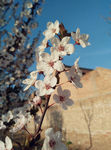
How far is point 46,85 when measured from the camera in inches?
34.2

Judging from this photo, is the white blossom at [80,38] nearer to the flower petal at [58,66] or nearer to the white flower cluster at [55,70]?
the white flower cluster at [55,70]

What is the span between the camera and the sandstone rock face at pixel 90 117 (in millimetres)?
4773

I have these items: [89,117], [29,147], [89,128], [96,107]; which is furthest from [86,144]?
[29,147]

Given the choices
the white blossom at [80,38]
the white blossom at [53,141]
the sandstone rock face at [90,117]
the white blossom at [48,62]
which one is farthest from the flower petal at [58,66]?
the sandstone rock face at [90,117]

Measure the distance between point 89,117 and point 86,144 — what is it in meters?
0.95

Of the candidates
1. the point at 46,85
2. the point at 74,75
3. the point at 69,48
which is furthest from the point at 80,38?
the point at 46,85

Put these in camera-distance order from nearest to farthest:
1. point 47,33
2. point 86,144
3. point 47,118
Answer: point 47,33 → point 86,144 → point 47,118

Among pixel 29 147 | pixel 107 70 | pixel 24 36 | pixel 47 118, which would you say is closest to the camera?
pixel 29 147

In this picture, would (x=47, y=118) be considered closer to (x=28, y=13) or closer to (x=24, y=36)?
(x=24, y=36)

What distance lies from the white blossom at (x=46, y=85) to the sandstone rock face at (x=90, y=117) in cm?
419

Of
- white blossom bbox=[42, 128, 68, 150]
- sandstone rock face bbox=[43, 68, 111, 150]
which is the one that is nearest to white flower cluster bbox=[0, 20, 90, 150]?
white blossom bbox=[42, 128, 68, 150]

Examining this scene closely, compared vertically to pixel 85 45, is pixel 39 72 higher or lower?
lower

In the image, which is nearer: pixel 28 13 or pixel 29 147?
pixel 29 147

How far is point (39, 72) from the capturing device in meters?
0.92
